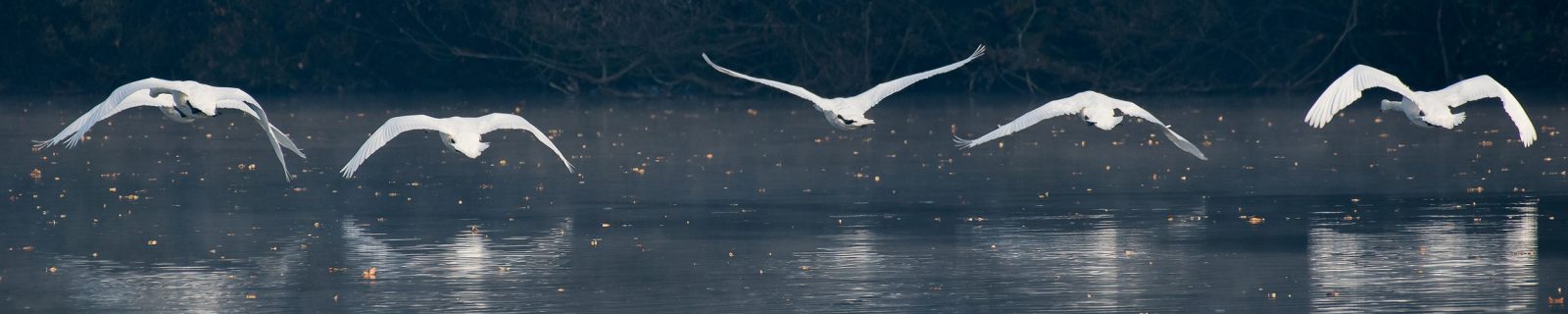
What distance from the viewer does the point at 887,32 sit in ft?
144

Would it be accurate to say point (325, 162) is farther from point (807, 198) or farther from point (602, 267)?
point (602, 267)

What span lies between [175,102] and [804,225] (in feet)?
18.4

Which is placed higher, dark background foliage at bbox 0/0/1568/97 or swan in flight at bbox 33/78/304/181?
dark background foliage at bbox 0/0/1568/97

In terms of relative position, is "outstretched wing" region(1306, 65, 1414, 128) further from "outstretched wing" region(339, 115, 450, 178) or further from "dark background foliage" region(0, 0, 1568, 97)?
"dark background foliage" region(0, 0, 1568, 97)

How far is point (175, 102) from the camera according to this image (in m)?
18.0

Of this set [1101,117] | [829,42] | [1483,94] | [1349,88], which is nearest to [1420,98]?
[1483,94]

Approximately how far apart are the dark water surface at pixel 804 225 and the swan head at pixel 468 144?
1.39 ft

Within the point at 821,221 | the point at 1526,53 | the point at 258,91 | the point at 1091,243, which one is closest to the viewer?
the point at 1091,243

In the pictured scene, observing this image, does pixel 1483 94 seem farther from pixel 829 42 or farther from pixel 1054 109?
pixel 829 42

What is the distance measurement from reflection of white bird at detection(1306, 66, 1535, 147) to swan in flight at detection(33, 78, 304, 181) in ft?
23.6

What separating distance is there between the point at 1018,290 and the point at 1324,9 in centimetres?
3534

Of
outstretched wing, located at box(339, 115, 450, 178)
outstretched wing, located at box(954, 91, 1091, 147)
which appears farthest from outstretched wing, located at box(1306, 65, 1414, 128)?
outstretched wing, located at box(339, 115, 450, 178)

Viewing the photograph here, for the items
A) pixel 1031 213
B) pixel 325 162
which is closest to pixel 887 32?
pixel 325 162

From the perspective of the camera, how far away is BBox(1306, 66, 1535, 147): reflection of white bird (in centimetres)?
1698
